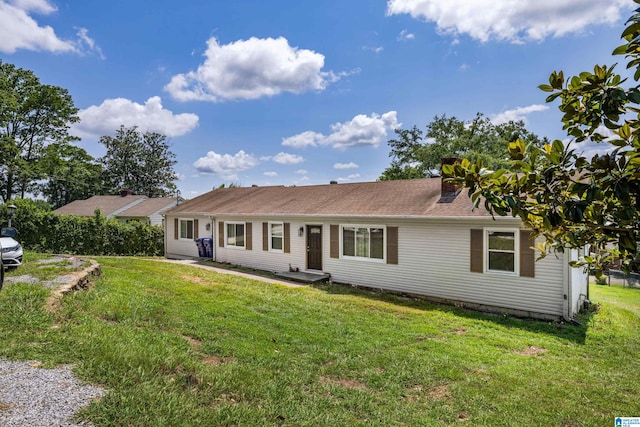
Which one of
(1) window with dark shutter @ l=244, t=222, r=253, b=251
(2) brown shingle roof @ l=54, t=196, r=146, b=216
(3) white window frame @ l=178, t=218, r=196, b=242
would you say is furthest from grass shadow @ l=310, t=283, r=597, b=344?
(2) brown shingle roof @ l=54, t=196, r=146, b=216

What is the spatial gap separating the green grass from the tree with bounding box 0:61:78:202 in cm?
2558

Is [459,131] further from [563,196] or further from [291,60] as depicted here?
[563,196]

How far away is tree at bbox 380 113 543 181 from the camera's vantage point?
30.7m

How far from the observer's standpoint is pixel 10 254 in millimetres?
8562

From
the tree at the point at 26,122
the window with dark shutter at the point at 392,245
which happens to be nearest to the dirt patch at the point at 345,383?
the window with dark shutter at the point at 392,245

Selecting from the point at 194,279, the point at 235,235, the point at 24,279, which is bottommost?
the point at 194,279

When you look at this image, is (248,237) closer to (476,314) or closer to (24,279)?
(24,279)

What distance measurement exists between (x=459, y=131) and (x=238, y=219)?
24745 mm

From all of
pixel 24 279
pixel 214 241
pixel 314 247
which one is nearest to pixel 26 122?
pixel 214 241

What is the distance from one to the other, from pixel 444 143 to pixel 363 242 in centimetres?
2338

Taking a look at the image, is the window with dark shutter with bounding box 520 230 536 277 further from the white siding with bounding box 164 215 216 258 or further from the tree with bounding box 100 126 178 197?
the tree with bounding box 100 126 178 197

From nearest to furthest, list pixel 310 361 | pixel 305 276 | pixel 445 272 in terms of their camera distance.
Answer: pixel 310 361 < pixel 445 272 < pixel 305 276

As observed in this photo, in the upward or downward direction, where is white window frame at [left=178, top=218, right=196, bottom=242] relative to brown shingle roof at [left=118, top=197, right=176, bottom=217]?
downward

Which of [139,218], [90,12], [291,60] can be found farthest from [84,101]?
[291,60]
